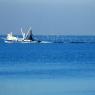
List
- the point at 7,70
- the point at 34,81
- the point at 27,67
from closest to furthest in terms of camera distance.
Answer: the point at 34,81 < the point at 7,70 < the point at 27,67

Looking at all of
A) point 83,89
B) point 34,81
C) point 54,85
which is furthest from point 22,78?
point 83,89

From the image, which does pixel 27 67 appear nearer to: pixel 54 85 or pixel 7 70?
pixel 7 70

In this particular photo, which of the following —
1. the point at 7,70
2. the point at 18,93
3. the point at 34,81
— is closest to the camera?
the point at 18,93

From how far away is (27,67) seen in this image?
54.2m

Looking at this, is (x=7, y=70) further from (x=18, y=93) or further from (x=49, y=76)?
(x=18, y=93)

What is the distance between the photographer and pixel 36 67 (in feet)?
179

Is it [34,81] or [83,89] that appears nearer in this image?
[83,89]

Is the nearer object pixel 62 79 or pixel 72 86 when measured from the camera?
pixel 72 86

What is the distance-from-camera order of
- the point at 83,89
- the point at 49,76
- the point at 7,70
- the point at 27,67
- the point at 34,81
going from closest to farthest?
the point at 83,89 → the point at 34,81 → the point at 49,76 → the point at 7,70 → the point at 27,67

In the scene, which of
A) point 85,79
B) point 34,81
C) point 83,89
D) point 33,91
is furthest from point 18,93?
point 85,79

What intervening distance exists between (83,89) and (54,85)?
281cm

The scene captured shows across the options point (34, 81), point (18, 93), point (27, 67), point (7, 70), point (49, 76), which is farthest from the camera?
point (27, 67)

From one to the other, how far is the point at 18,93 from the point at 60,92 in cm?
243

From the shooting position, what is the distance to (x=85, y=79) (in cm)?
4309
